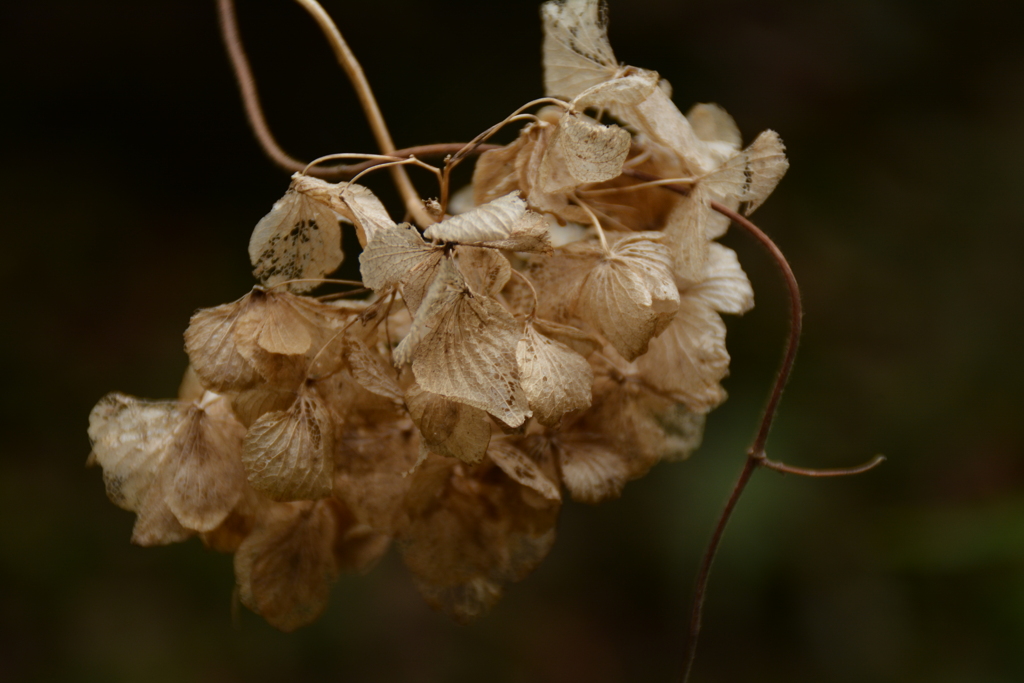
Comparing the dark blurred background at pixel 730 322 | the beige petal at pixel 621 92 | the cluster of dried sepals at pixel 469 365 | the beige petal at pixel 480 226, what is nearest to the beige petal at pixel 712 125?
the cluster of dried sepals at pixel 469 365

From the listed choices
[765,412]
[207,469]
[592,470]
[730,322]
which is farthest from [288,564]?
[730,322]

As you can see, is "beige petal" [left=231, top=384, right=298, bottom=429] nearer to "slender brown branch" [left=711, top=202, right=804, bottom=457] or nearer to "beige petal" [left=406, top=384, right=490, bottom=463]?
"beige petal" [left=406, top=384, right=490, bottom=463]

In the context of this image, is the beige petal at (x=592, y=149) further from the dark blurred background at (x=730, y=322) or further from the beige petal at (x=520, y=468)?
the dark blurred background at (x=730, y=322)

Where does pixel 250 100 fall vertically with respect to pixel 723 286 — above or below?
above

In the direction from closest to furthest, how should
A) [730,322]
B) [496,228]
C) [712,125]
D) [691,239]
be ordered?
[496,228]
[691,239]
[712,125]
[730,322]

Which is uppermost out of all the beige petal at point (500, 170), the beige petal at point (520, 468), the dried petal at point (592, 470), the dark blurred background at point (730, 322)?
the beige petal at point (500, 170)

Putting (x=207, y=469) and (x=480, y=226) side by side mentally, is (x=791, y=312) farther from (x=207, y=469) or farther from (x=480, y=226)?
(x=207, y=469)

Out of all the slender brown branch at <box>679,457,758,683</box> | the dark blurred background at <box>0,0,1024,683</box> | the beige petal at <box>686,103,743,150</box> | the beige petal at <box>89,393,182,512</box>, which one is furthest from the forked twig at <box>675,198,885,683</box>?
the dark blurred background at <box>0,0,1024,683</box>

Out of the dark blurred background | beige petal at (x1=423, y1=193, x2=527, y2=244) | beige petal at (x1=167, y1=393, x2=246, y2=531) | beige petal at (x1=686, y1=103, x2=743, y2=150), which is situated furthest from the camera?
the dark blurred background
